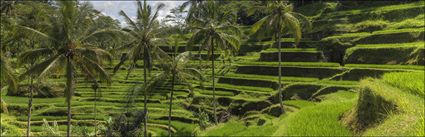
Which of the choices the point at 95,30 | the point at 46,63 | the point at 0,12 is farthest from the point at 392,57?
the point at 0,12

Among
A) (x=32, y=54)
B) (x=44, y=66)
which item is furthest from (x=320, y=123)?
(x=32, y=54)

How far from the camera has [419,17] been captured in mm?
45656

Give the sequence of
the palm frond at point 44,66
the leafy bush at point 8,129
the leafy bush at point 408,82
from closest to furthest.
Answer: the leafy bush at point 408,82 < the palm frond at point 44,66 < the leafy bush at point 8,129

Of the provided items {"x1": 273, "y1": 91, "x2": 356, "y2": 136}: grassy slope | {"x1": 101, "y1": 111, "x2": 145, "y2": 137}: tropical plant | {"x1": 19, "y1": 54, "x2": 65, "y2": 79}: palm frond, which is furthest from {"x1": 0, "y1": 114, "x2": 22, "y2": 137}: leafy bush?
{"x1": 273, "y1": 91, "x2": 356, "y2": 136}: grassy slope

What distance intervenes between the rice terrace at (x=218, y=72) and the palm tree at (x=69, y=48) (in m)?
0.07

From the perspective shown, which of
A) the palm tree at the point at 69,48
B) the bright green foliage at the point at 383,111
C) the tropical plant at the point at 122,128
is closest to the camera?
the bright green foliage at the point at 383,111

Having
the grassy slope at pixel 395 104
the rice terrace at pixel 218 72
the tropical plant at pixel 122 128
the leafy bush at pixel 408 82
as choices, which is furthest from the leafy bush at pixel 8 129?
the grassy slope at pixel 395 104

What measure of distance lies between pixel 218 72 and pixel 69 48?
32.1m

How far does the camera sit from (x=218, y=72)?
5559cm

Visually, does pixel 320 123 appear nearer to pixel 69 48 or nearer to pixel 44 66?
pixel 69 48

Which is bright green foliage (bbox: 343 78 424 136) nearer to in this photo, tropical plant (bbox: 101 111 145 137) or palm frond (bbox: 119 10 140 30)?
palm frond (bbox: 119 10 140 30)

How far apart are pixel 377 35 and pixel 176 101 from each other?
2249cm

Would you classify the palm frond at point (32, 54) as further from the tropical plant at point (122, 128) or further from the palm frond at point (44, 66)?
the tropical plant at point (122, 128)

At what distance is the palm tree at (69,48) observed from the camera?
80.4ft
